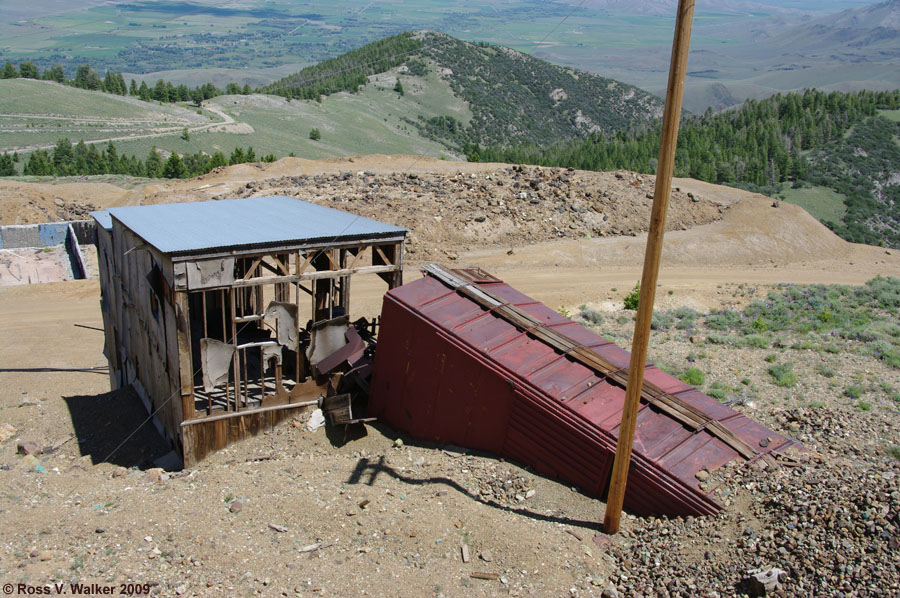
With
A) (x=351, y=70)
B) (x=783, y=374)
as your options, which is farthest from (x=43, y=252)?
(x=351, y=70)

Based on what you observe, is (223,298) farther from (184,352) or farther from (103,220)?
(103,220)

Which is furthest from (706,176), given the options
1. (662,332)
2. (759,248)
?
(662,332)

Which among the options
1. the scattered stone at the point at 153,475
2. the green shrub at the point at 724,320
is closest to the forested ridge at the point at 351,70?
the green shrub at the point at 724,320

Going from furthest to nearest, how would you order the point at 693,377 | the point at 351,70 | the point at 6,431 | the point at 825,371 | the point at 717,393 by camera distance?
the point at 351,70
the point at 825,371
the point at 693,377
the point at 717,393
the point at 6,431

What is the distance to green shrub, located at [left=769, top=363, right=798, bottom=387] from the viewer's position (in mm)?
14905

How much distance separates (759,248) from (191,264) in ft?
90.5

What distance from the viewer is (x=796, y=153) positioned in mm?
56656

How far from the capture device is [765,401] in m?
14.1

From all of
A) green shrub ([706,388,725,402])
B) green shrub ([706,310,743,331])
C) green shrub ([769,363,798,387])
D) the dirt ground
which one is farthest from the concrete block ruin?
green shrub ([769,363,798,387])

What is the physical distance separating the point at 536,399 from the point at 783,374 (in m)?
7.92

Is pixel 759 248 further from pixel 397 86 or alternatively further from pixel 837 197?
pixel 397 86

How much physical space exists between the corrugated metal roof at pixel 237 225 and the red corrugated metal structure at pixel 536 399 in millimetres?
1796

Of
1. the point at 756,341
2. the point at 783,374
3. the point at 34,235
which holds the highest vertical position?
the point at 783,374

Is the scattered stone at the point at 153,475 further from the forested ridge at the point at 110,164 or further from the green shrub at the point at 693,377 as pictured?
the forested ridge at the point at 110,164
